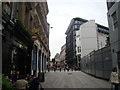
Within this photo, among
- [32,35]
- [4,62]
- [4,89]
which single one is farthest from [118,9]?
[4,89]

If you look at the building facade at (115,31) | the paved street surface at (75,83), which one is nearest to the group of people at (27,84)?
the paved street surface at (75,83)

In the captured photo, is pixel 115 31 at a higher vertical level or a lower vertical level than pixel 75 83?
higher

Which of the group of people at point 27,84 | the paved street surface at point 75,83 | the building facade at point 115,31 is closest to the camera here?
the group of people at point 27,84

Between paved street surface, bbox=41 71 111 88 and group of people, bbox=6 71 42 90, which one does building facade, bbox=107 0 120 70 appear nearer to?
paved street surface, bbox=41 71 111 88

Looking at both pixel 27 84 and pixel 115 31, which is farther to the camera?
pixel 115 31

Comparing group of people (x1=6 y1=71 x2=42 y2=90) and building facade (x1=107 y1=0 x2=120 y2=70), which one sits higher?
building facade (x1=107 y1=0 x2=120 y2=70)

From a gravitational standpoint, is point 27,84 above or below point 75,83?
above

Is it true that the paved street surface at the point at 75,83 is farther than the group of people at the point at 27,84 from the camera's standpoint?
Yes

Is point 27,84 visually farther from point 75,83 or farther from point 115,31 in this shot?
point 115,31

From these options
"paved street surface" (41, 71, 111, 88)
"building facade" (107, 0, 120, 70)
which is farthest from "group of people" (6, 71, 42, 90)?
"building facade" (107, 0, 120, 70)

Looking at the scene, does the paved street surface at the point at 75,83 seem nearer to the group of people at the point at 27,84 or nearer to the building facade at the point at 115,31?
the building facade at the point at 115,31

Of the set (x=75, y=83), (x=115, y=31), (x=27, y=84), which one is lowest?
(x=75, y=83)

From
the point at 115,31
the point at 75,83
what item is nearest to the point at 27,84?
the point at 75,83

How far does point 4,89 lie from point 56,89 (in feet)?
22.8
